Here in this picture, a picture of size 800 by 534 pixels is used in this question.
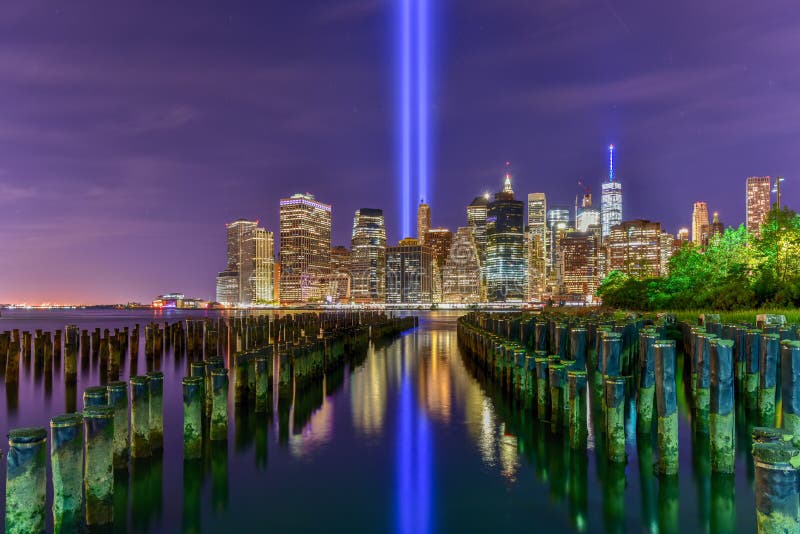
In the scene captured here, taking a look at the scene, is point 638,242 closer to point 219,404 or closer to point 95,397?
point 219,404

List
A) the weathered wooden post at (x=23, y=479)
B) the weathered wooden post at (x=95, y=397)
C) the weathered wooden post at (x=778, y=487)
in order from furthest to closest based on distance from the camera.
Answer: the weathered wooden post at (x=95, y=397)
the weathered wooden post at (x=23, y=479)
the weathered wooden post at (x=778, y=487)

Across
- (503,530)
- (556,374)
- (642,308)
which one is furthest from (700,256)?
(503,530)

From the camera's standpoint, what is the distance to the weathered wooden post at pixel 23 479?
19.6ft

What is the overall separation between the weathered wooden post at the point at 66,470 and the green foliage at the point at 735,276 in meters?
33.5

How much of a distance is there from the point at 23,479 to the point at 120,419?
10.6 feet

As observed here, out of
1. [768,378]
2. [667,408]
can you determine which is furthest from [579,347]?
[667,408]

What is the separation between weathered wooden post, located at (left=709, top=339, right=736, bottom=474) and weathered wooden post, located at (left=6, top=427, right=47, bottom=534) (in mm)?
A: 9504

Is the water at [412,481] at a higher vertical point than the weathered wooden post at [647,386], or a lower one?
lower

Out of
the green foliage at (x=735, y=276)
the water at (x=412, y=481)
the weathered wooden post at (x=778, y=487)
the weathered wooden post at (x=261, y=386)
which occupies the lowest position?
the water at (x=412, y=481)

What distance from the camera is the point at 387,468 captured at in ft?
35.6

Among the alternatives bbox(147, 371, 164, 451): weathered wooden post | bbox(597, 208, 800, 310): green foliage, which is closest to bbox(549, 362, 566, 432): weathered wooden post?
bbox(147, 371, 164, 451): weathered wooden post

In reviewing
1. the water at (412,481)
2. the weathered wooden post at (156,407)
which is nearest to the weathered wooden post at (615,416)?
the water at (412,481)

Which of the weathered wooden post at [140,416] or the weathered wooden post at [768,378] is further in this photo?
the weathered wooden post at [768,378]

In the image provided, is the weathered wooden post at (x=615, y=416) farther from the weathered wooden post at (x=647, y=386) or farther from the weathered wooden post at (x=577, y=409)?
the weathered wooden post at (x=647, y=386)
